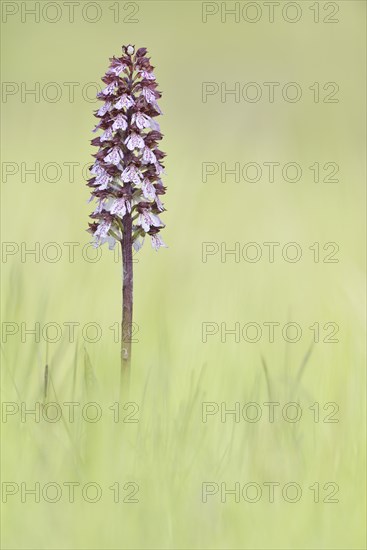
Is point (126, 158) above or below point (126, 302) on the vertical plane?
above

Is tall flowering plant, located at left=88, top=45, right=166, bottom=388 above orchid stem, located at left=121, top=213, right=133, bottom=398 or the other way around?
above

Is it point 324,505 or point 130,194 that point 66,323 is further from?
point 324,505

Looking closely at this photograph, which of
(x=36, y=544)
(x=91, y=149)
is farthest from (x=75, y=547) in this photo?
(x=91, y=149)

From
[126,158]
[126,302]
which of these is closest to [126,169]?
[126,158]

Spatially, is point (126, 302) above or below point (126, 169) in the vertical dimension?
below

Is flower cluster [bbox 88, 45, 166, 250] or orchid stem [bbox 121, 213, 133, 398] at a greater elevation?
flower cluster [bbox 88, 45, 166, 250]

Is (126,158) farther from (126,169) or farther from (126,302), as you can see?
(126,302)
